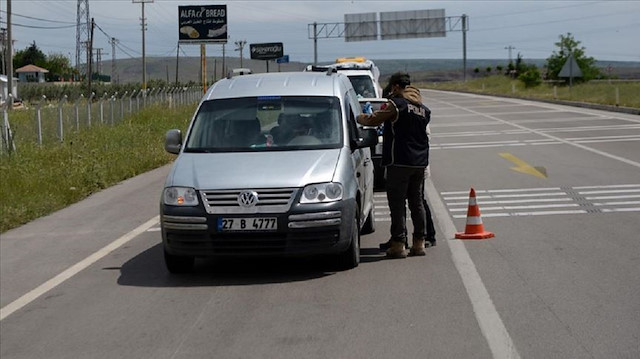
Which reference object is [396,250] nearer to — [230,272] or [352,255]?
[352,255]

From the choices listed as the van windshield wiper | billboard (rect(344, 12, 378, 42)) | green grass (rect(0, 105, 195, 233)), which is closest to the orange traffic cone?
the van windshield wiper

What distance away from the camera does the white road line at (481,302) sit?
639 centimetres

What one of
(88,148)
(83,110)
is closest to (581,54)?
(83,110)

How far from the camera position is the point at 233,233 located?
856cm

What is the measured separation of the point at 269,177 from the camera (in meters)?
8.66

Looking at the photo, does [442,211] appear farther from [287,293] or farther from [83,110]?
[83,110]

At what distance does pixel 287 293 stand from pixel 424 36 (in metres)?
81.2

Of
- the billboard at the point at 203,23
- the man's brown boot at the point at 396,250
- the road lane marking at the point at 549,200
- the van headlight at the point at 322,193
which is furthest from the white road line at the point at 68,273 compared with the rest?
the billboard at the point at 203,23

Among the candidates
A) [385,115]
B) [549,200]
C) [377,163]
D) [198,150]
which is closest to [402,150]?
[385,115]

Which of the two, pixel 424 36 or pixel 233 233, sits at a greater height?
pixel 424 36

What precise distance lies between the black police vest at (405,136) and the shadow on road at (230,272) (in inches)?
44.2

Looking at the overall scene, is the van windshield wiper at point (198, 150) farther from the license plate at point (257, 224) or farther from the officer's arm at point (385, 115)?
the officer's arm at point (385, 115)

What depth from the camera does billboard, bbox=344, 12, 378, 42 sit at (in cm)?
8703

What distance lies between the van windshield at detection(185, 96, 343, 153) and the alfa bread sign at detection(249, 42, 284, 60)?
3398 inches
